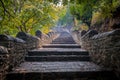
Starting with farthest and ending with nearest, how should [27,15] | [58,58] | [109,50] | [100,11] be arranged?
1. [27,15]
2. [100,11]
3. [58,58]
4. [109,50]

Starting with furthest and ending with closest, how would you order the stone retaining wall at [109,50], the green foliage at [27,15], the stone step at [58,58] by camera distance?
the green foliage at [27,15] < the stone step at [58,58] < the stone retaining wall at [109,50]

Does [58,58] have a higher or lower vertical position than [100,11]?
lower

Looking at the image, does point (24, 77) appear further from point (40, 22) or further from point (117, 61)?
point (40, 22)

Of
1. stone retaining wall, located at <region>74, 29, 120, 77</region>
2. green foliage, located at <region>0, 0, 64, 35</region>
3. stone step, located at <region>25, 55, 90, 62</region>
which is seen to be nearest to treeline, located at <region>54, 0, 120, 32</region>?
stone retaining wall, located at <region>74, 29, 120, 77</region>

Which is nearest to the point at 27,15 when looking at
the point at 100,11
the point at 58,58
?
the point at 58,58

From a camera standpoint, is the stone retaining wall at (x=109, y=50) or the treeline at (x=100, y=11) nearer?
the stone retaining wall at (x=109, y=50)

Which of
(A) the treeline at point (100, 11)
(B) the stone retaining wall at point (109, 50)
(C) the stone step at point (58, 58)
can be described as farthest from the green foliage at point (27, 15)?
(B) the stone retaining wall at point (109, 50)

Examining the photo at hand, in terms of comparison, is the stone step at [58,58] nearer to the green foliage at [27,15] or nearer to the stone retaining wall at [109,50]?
the stone retaining wall at [109,50]

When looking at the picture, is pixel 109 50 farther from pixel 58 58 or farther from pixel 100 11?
pixel 100 11

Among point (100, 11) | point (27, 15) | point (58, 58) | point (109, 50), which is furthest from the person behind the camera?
point (27, 15)

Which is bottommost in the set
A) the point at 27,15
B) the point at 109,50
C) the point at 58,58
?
the point at 58,58

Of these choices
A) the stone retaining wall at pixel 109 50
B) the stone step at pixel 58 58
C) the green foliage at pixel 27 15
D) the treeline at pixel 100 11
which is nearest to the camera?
the stone retaining wall at pixel 109 50

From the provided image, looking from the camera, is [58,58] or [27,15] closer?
[58,58]

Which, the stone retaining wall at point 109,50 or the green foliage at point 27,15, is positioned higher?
→ the green foliage at point 27,15
